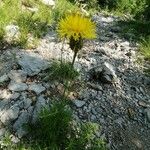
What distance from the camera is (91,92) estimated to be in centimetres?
566

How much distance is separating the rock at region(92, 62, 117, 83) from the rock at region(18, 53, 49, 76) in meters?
0.75

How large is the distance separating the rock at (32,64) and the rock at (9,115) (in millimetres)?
824

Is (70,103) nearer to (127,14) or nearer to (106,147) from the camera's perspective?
(106,147)

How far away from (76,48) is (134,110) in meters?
2.09

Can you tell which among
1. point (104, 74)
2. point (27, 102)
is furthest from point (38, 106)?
point (104, 74)

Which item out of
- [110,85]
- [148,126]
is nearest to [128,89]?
[110,85]

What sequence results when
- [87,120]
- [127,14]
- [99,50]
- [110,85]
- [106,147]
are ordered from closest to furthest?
[106,147] → [87,120] → [110,85] → [99,50] → [127,14]

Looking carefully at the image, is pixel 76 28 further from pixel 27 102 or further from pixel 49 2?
pixel 49 2

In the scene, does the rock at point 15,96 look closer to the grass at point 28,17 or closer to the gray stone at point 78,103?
the gray stone at point 78,103

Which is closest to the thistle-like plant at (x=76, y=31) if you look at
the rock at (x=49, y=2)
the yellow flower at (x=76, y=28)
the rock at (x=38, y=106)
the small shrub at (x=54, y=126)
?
the yellow flower at (x=76, y=28)

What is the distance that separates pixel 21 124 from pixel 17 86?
2.37 feet

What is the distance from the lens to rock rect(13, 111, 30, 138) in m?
4.75

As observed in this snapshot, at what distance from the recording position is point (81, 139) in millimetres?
4469

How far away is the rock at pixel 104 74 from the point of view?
19.4ft
